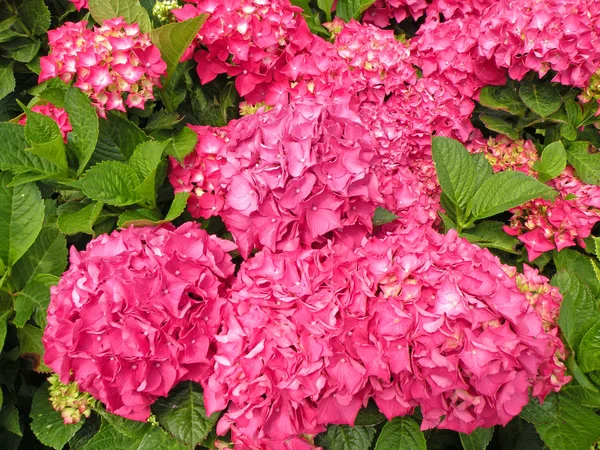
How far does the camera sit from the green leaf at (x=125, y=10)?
4.58 feet

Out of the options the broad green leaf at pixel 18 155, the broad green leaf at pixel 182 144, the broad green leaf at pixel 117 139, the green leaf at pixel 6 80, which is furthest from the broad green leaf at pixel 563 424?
the green leaf at pixel 6 80

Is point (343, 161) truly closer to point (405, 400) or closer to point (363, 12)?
point (405, 400)

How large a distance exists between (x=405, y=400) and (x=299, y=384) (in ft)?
0.64

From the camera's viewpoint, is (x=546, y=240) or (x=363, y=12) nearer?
(x=546, y=240)

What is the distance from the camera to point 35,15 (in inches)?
61.4

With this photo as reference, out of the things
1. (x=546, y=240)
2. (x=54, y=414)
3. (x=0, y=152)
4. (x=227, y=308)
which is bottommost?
(x=54, y=414)

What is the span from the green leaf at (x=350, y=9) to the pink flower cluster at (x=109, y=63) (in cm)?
77

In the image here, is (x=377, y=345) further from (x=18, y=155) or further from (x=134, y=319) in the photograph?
(x=18, y=155)

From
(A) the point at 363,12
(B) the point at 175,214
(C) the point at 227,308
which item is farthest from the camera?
(A) the point at 363,12

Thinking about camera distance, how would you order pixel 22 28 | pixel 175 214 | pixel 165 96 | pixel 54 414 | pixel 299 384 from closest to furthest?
pixel 299 384 < pixel 175 214 < pixel 54 414 < pixel 165 96 < pixel 22 28

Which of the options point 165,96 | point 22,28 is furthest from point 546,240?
point 22,28

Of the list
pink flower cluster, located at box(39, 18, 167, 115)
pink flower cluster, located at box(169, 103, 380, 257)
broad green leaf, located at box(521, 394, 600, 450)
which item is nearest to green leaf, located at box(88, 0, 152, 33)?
pink flower cluster, located at box(39, 18, 167, 115)

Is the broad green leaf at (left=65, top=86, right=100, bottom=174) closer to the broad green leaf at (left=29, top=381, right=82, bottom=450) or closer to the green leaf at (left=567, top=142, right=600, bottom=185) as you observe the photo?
the broad green leaf at (left=29, top=381, right=82, bottom=450)

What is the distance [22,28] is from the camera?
1575 mm
